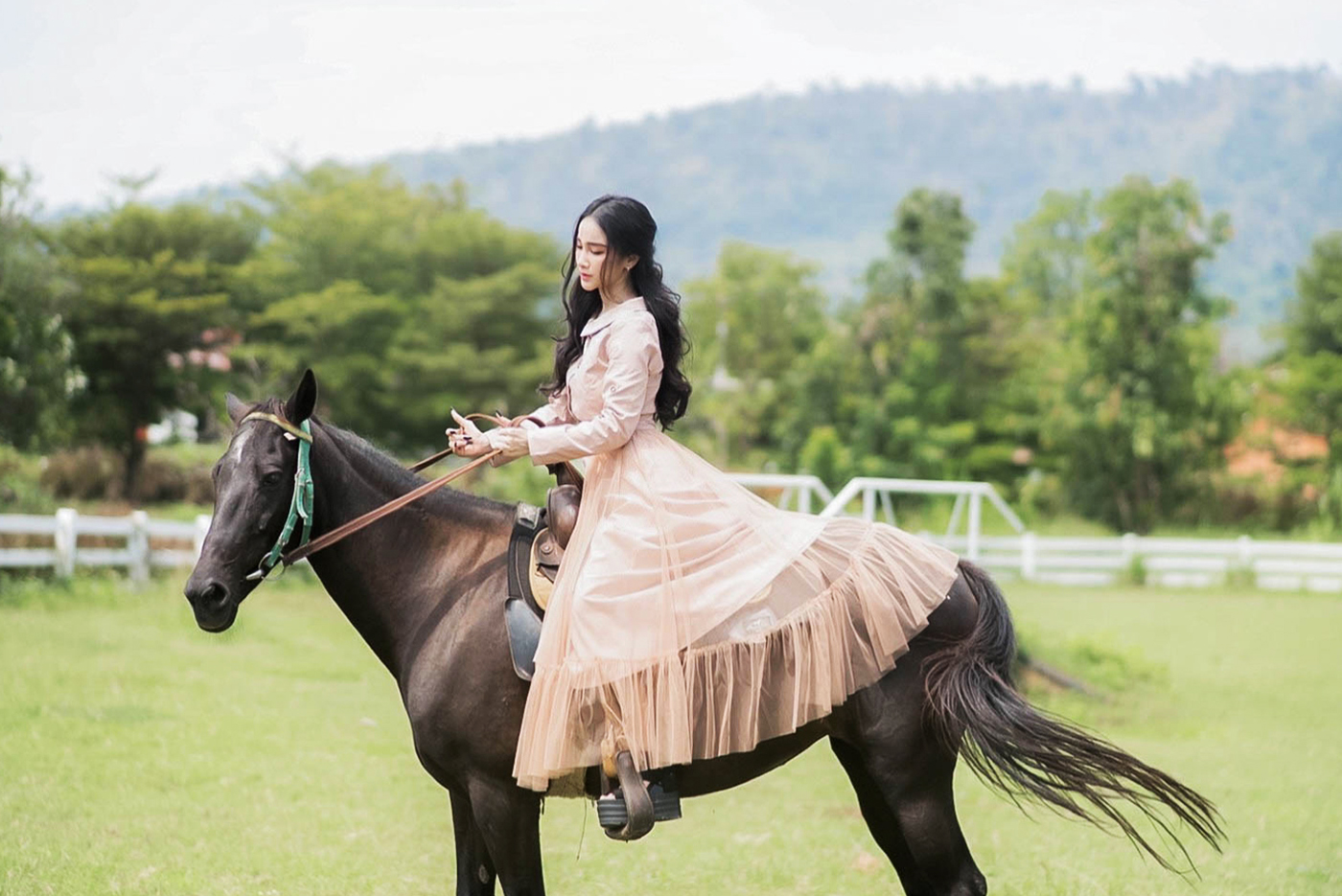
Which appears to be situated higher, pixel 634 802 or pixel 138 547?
pixel 634 802

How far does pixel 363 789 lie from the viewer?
8.34m

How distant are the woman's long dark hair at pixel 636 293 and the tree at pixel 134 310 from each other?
105 ft

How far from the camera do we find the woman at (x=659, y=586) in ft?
13.7

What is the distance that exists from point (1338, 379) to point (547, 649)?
41404mm

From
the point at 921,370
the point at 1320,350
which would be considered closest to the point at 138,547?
the point at 921,370

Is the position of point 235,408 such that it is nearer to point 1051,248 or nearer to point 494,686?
point 494,686

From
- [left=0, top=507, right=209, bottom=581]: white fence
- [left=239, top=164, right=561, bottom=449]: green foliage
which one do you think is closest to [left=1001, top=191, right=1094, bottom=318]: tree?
[left=239, top=164, right=561, bottom=449]: green foliage

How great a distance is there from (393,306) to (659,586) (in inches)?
1579

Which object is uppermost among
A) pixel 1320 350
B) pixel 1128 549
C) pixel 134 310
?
pixel 134 310

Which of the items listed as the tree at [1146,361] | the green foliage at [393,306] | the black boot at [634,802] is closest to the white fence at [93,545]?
the black boot at [634,802]

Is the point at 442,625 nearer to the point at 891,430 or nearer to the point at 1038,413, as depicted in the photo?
the point at 891,430

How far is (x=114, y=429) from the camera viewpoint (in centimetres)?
3662

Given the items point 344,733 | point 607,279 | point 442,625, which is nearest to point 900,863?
point 442,625

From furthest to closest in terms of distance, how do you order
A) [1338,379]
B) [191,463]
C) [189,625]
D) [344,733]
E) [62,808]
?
[1338,379]
[191,463]
[189,625]
[344,733]
[62,808]
